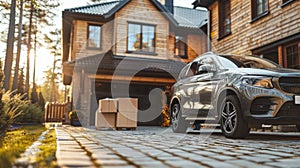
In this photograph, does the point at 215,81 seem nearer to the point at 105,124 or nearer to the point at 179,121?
the point at 179,121

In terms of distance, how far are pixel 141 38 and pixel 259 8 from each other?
23.7ft

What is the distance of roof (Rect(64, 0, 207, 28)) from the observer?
15.9m

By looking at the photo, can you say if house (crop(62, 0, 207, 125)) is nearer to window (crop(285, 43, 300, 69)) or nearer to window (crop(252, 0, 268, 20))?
window (crop(252, 0, 268, 20))

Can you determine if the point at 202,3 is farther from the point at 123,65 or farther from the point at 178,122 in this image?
the point at 178,122

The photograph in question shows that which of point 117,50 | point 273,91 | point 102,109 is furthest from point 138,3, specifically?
point 273,91

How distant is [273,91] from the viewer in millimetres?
4859

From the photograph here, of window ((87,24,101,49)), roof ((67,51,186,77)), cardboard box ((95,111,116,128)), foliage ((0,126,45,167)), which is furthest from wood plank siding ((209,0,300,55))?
foliage ((0,126,45,167))

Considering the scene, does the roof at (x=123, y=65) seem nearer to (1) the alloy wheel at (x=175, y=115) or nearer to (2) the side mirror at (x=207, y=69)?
(1) the alloy wheel at (x=175, y=115)

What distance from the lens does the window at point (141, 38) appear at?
54.2 feet

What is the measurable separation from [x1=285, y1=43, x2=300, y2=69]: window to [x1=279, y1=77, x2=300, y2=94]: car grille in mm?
4367

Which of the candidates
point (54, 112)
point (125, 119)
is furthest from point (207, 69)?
point (54, 112)

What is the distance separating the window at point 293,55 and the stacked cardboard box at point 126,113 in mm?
4867

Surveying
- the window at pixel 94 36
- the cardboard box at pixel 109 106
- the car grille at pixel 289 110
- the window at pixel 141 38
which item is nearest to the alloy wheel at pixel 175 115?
the cardboard box at pixel 109 106

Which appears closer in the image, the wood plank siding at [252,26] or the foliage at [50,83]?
the wood plank siding at [252,26]
